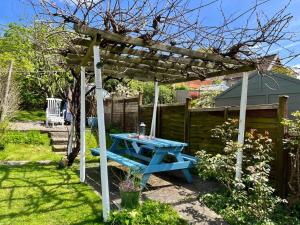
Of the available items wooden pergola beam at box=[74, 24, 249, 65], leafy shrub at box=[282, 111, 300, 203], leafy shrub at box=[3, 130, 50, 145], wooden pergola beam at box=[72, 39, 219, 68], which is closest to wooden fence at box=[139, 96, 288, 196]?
leafy shrub at box=[282, 111, 300, 203]

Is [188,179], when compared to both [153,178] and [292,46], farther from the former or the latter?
[292,46]

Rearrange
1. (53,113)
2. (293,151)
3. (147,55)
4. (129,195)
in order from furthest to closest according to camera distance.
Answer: (53,113), (147,55), (293,151), (129,195)

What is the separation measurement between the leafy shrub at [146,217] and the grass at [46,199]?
0.33 m

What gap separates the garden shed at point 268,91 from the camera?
873 centimetres

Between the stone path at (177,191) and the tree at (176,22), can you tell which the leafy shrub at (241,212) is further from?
the tree at (176,22)

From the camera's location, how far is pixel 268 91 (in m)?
9.21

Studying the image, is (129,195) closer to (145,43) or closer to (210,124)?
(145,43)

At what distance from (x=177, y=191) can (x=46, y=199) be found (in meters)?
2.29

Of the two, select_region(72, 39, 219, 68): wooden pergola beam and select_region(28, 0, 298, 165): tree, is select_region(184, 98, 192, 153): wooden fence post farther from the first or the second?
select_region(28, 0, 298, 165): tree

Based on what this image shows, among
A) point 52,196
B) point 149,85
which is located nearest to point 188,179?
point 52,196

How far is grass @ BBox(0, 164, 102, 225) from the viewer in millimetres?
4066

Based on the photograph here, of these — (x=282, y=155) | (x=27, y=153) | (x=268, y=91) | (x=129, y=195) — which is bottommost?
(x=27, y=153)

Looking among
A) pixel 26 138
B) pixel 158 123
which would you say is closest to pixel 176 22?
pixel 158 123

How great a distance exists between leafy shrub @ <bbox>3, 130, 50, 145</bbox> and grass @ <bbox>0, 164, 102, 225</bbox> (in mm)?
2875
